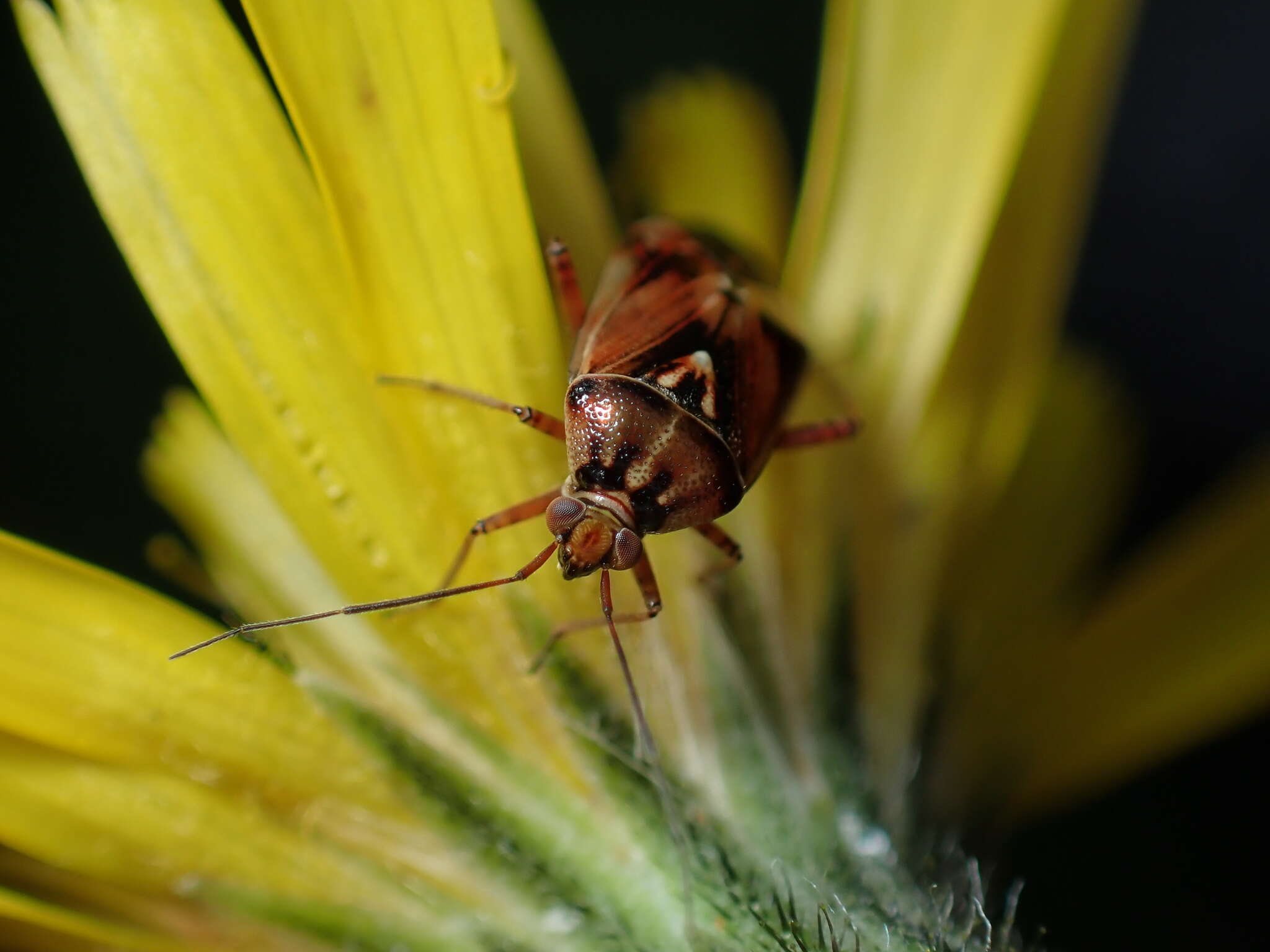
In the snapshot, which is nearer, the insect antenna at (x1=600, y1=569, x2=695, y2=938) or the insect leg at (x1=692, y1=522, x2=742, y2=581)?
the insect antenna at (x1=600, y1=569, x2=695, y2=938)

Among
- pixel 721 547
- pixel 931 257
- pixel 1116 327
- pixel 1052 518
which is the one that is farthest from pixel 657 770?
pixel 1116 327

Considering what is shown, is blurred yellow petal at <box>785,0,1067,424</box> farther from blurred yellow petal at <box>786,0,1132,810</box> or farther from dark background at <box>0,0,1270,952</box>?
dark background at <box>0,0,1270,952</box>

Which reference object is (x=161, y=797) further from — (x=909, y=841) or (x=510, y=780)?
(x=909, y=841)

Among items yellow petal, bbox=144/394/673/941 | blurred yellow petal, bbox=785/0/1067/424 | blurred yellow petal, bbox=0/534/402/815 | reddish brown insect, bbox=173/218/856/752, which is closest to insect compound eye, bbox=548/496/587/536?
reddish brown insect, bbox=173/218/856/752

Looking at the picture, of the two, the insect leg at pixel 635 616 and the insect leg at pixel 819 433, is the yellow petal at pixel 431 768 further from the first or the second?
the insect leg at pixel 819 433

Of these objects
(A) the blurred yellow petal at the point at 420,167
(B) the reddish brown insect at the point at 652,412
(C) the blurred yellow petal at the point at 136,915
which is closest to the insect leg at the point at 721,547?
(B) the reddish brown insect at the point at 652,412
